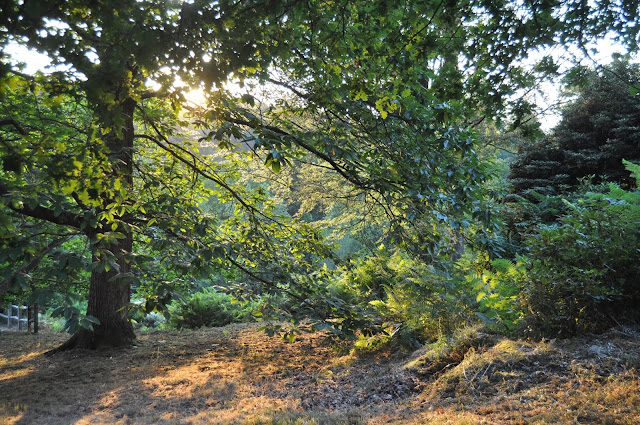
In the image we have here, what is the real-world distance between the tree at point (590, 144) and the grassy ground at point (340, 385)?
332 inches

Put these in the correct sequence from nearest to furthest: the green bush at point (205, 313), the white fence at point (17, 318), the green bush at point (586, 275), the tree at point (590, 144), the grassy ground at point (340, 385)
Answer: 1. the grassy ground at point (340, 385)
2. the green bush at point (586, 275)
3. the tree at point (590, 144)
4. the green bush at point (205, 313)
5. the white fence at point (17, 318)

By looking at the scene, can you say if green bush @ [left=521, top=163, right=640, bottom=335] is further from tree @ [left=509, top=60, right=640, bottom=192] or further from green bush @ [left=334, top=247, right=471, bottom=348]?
tree @ [left=509, top=60, right=640, bottom=192]

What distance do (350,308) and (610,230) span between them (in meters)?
2.90

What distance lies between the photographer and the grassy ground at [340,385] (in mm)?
3531

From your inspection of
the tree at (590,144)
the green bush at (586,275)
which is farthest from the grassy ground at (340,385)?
the tree at (590,144)

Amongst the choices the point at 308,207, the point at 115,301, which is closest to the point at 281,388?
the point at 115,301

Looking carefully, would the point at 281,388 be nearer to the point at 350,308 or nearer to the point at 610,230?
the point at 350,308

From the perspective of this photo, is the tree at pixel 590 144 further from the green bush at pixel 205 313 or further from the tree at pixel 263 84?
the green bush at pixel 205 313

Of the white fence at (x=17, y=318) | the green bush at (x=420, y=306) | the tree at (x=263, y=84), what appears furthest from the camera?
the white fence at (x=17, y=318)

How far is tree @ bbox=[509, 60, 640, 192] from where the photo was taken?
11023mm

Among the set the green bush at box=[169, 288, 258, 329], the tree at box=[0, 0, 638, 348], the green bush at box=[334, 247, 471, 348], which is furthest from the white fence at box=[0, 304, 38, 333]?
the green bush at box=[334, 247, 471, 348]

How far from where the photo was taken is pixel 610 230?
4.55 meters

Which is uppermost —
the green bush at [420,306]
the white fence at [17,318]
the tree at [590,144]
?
the tree at [590,144]

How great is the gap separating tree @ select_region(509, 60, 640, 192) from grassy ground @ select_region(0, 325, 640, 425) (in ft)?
27.6
